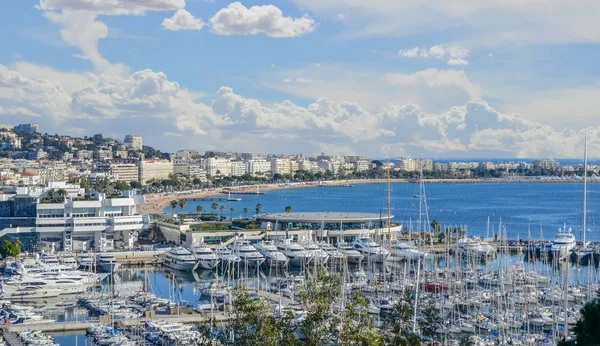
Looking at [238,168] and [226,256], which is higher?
[238,168]

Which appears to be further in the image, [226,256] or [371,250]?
[371,250]

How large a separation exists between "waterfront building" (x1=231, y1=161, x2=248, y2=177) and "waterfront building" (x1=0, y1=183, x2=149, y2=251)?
98.0 m

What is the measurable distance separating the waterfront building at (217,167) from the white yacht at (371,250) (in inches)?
3681

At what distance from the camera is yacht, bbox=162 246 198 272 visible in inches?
1438

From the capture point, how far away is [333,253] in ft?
123

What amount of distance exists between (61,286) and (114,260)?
6.31 m

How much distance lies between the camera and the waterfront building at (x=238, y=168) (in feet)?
463

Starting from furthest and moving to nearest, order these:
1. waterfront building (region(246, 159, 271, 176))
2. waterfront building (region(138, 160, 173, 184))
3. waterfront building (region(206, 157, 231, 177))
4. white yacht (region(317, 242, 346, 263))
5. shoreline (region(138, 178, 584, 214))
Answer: waterfront building (region(246, 159, 271, 176)), waterfront building (region(206, 157, 231, 177)), waterfront building (region(138, 160, 173, 184)), shoreline (region(138, 178, 584, 214)), white yacht (region(317, 242, 346, 263))

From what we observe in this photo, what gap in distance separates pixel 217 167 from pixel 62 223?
97.0 meters

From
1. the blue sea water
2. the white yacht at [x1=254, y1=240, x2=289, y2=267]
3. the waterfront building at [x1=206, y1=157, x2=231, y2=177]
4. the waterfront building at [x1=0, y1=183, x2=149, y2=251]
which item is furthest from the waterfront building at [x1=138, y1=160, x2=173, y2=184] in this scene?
the white yacht at [x1=254, y1=240, x2=289, y2=267]

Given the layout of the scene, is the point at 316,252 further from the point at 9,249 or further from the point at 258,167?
the point at 258,167

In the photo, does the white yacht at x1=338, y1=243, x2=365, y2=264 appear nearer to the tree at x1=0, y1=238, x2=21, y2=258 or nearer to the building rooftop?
the building rooftop

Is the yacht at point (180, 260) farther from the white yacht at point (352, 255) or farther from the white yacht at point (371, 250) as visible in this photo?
the white yacht at point (371, 250)

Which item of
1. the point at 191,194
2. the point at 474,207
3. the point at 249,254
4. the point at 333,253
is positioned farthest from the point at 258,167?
the point at 249,254
